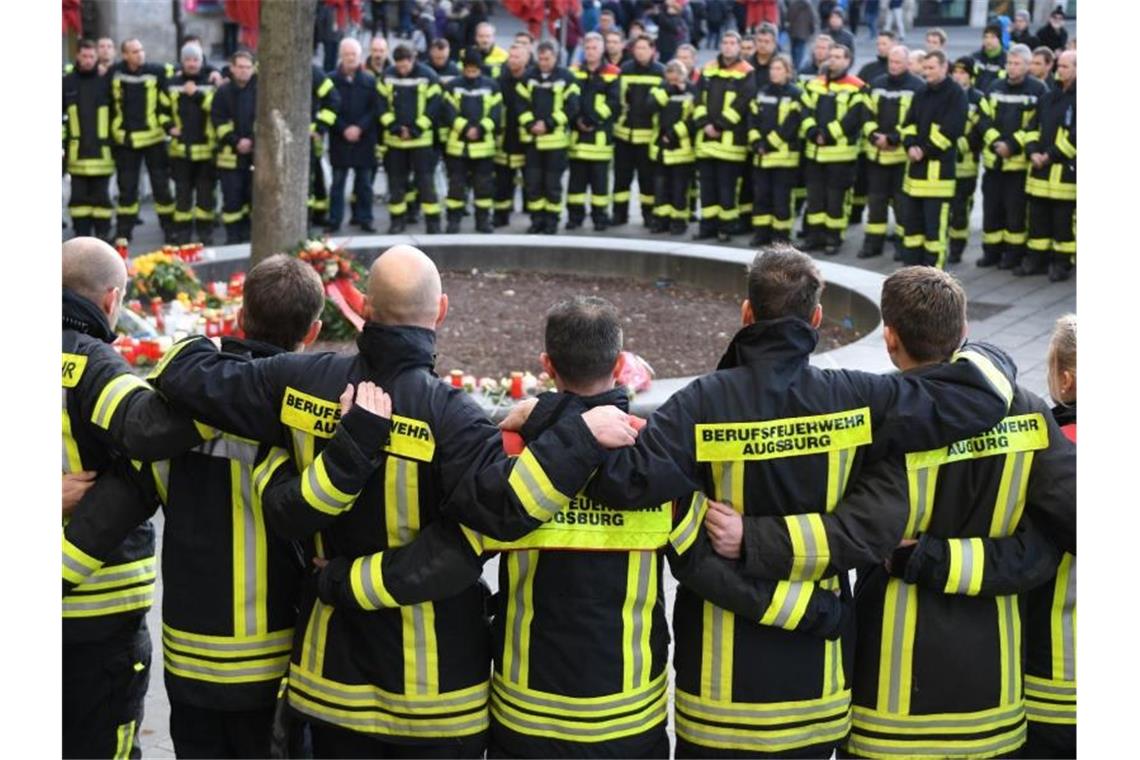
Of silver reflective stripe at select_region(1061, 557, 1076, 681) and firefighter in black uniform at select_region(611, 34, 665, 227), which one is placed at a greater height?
firefighter in black uniform at select_region(611, 34, 665, 227)

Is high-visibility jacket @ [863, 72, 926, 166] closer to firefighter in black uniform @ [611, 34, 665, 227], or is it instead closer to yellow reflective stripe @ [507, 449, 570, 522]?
firefighter in black uniform @ [611, 34, 665, 227]

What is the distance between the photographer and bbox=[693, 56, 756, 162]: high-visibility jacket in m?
14.6

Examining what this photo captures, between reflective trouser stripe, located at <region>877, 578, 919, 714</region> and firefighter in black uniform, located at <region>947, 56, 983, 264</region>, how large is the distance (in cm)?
982

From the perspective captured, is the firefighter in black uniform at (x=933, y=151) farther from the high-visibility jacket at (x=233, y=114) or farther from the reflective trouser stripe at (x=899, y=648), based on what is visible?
the reflective trouser stripe at (x=899, y=648)

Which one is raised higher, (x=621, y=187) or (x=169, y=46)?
(x=169, y=46)

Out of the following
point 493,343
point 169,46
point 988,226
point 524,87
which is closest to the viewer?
point 493,343

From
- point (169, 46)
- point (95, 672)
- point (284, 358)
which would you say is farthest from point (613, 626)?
point (169, 46)

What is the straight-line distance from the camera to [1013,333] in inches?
463

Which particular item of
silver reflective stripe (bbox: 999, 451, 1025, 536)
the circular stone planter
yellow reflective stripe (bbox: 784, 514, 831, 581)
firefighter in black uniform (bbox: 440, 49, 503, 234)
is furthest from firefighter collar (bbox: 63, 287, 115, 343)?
firefighter in black uniform (bbox: 440, 49, 503, 234)

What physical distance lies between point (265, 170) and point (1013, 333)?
18.0ft

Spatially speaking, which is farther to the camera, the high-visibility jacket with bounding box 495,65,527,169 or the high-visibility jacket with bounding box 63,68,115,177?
the high-visibility jacket with bounding box 495,65,527,169

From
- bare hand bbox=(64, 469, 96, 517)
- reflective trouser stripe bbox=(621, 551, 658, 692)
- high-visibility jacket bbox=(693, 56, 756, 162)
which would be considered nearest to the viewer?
reflective trouser stripe bbox=(621, 551, 658, 692)

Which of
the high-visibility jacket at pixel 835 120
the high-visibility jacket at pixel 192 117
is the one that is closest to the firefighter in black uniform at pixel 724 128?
the high-visibility jacket at pixel 835 120

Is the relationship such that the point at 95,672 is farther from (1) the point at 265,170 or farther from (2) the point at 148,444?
(1) the point at 265,170
